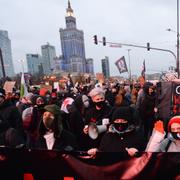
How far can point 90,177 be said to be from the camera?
10.6 feet

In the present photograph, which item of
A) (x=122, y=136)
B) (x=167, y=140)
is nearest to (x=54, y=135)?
(x=122, y=136)

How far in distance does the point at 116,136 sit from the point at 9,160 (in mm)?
1177

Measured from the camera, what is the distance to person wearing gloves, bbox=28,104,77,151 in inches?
148

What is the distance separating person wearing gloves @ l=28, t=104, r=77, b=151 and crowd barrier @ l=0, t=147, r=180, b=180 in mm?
360

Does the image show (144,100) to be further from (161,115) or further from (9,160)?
(9,160)

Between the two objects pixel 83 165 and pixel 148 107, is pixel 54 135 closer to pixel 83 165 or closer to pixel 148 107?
pixel 83 165

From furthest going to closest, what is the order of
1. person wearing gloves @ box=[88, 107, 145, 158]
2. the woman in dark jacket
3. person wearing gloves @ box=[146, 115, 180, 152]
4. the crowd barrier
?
the woman in dark jacket < person wearing gloves @ box=[88, 107, 145, 158] < person wearing gloves @ box=[146, 115, 180, 152] < the crowd barrier

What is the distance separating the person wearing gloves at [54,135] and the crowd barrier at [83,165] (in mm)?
360

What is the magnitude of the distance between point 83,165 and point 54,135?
2.17 feet

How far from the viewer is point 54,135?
12.4 feet

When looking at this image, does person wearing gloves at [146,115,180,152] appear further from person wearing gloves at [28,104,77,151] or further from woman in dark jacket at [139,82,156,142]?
woman in dark jacket at [139,82,156,142]

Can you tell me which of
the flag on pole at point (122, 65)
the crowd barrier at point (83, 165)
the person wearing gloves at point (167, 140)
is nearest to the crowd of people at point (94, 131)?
the person wearing gloves at point (167, 140)

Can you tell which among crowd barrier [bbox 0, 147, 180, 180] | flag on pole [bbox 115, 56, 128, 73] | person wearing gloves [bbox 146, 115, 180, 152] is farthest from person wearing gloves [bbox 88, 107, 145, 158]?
flag on pole [bbox 115, 56, 128, 73]

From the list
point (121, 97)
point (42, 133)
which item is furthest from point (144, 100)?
point (42, 133)
